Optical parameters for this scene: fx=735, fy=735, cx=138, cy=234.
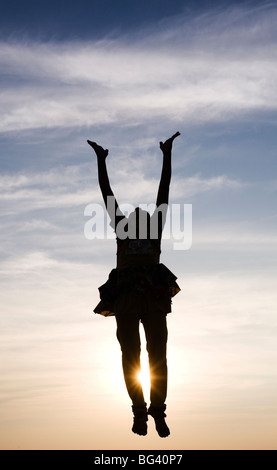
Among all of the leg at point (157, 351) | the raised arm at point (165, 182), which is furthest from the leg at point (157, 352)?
the raised arm at point (165, 182)

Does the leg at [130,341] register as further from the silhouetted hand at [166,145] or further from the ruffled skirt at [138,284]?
the silhouetted hand at [166,145]

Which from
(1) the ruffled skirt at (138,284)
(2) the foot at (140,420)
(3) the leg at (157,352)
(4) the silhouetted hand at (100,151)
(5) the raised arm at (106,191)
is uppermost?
(4) the silhouetted hand at (100,151)

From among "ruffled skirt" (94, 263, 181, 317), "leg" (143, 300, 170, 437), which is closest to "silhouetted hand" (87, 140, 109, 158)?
"ruffled skirt" (94, 263, 181, 317)

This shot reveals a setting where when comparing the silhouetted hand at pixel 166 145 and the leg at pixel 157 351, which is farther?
the silhouetted hand at pixel 166 145

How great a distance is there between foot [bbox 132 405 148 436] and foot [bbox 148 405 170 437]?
15cm

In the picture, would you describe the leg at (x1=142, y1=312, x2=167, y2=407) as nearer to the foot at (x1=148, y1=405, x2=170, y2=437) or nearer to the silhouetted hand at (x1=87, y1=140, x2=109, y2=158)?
the foot at (x1=148, y1=405, x2=170, y2=437)

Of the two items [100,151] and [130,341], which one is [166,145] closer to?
[100,151]

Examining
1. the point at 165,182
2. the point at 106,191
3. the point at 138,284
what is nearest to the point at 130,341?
the point at 138,284

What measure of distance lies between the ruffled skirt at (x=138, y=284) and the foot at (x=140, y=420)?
5.24ft

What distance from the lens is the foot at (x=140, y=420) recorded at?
11023 mm

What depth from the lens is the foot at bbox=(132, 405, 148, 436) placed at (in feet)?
36.2

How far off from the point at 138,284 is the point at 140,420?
2.09 meters
